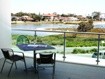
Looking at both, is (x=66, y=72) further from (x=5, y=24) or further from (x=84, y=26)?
(x=84, y=26)

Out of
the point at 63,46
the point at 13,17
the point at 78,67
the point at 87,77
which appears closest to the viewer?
the point at 87,77

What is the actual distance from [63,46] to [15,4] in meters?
2.63

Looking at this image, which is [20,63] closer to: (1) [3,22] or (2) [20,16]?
(1) [3,22]

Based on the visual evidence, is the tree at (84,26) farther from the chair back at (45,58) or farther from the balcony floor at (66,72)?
the chair back at (45,58)

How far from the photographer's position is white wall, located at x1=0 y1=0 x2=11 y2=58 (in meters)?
7.00

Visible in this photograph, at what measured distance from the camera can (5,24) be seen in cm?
718

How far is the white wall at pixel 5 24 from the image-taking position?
6996 mm

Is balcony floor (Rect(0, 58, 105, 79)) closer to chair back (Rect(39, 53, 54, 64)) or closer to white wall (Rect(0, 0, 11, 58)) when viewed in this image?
chair back (Rect(39, 53, 54, 64))

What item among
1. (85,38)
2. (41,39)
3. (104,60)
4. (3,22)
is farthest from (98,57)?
(3,22)

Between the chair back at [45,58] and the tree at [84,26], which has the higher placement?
the tree at [84,26]

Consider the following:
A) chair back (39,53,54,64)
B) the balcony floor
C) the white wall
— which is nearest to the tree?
the balcony floor

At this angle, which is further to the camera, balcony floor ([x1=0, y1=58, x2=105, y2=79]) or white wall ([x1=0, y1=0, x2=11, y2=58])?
white wall ([x1=0, y1=0, x2=11, y2=58])

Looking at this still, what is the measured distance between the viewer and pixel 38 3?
906 cm

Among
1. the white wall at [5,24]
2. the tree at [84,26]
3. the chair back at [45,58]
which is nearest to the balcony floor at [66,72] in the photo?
the chair back at [45,58]
